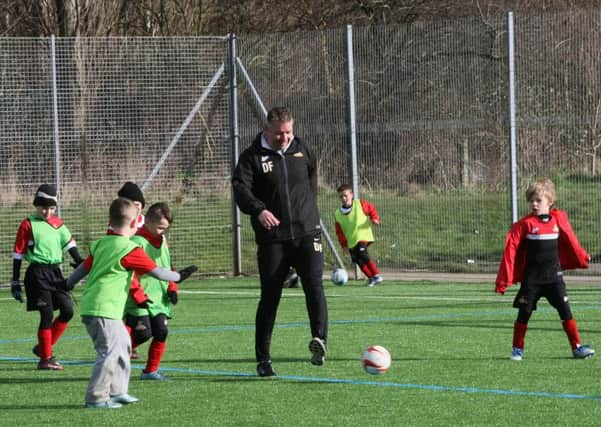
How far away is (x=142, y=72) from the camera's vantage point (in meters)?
21.9

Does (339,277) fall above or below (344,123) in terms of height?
below

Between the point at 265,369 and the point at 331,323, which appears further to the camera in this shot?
the point at 331,323

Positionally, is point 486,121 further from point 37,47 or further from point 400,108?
point 37,47

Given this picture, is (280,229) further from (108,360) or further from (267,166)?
(108,360)

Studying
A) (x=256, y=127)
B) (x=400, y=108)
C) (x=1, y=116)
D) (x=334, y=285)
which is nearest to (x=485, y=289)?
(x=334, y=285)

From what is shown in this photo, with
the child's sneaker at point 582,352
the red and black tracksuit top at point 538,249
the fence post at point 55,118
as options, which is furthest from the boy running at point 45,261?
the fence post at point 55,118

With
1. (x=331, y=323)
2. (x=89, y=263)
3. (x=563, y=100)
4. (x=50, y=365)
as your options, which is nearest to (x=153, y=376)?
(x=50, y=365)

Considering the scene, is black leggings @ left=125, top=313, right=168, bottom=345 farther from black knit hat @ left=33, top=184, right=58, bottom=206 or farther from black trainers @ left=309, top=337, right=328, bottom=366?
black knit hat @ left=33, top=184, right=58, bottom=206

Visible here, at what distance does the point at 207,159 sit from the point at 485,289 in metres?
5.99

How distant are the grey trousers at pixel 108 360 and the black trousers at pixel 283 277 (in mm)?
1576

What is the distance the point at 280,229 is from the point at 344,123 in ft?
37.6

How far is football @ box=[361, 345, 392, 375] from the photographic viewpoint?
33.4 feet

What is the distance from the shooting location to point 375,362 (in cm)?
1018

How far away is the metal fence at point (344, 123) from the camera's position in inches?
809
